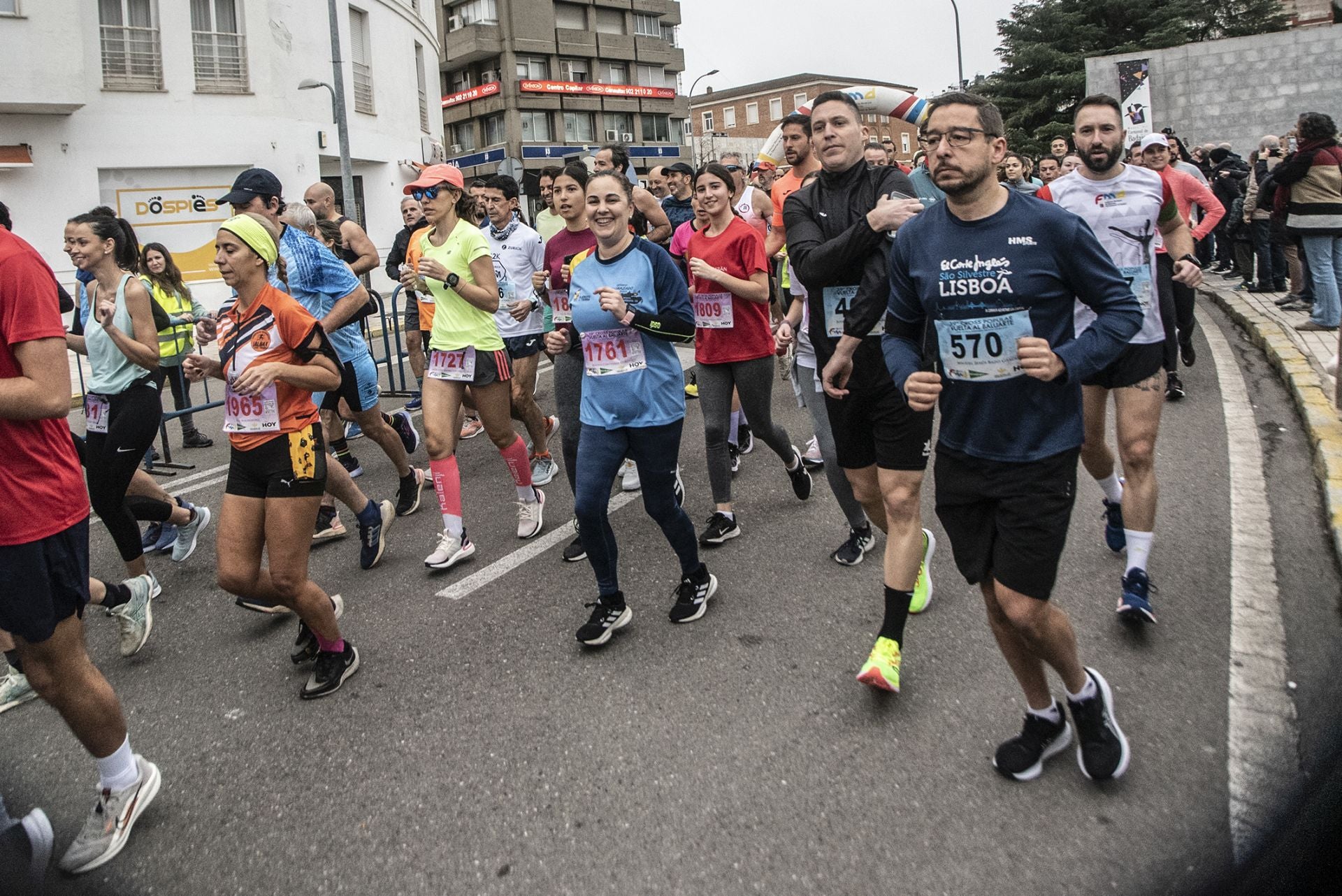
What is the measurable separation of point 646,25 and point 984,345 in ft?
218

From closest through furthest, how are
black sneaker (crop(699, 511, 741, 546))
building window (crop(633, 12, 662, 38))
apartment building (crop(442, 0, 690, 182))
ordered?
1. black sneaker (crop(699, 511, 741, 546))
2. apartment building (crop(442, 0, 690, 182))
3. building window (crop(633, 12, 662, 38))

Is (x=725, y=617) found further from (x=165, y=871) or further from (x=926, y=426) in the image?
(x=165, y=871)

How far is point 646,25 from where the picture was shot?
63.4 metres

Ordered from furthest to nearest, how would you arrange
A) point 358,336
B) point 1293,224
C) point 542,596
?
point 1293,224 < point 358,336 < point 542,596

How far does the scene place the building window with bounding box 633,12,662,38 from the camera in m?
62.6

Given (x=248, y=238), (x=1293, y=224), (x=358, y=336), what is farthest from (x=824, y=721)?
(x=1293, y=224)

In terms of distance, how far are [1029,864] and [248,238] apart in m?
3.43

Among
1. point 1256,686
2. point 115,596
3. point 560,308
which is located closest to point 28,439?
point 115,596

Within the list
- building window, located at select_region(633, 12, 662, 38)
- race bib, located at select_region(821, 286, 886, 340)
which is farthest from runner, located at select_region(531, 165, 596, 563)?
building window, located at select_region(633, 12, 662, 38)

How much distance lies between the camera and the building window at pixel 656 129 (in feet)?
207

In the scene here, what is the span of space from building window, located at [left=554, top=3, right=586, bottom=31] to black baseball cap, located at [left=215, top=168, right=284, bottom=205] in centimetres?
5896

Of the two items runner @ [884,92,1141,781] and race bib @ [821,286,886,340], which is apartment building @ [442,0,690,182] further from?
runner @ [884,92,1141,781]

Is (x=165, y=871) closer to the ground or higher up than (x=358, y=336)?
closer to the ground

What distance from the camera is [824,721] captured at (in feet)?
11.2
